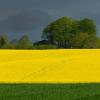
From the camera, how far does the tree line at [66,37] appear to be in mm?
71625

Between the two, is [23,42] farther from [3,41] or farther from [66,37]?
[66,37]

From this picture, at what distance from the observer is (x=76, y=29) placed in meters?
94.1

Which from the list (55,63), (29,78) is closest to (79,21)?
(55,63)

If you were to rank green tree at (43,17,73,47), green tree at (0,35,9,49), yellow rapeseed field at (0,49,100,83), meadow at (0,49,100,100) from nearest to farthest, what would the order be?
1. meadow at (0,49,100,100)
2. yellow rapeseed field at (0,49,100,83)
3. green tree at (0,35,9,49)
4. green tree at (43,17,73,47)

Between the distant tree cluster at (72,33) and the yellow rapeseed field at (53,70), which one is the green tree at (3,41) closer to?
the distant tree cluster at (72,33)

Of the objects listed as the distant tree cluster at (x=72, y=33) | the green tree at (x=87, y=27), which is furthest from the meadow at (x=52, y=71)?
the green tree at (x=87, y=27)

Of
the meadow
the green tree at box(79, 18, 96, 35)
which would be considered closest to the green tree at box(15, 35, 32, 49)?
the green tree at box(79, 18, 96, 35)

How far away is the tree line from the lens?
235 ft

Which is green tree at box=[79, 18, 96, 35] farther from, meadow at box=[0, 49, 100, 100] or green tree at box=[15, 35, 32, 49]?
meadow at box=[0, 49, 100, 100]

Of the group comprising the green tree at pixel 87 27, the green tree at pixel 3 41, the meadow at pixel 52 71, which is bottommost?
the meadow at pixel 52 71

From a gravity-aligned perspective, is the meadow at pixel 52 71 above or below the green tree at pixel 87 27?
below

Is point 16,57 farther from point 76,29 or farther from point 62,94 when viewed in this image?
point 76,29

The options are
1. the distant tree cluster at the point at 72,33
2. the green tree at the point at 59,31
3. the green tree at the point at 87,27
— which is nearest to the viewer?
the distant tree cluster at the point at 72,33

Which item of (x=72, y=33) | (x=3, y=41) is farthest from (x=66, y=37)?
(x=3, y=41)
